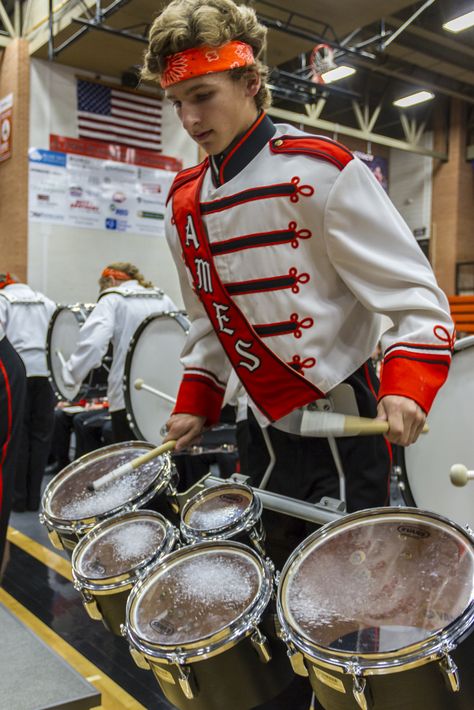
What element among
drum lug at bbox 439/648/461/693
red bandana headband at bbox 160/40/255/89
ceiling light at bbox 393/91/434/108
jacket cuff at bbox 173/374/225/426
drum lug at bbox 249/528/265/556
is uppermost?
ceiling light at bbox 393/91/434/108

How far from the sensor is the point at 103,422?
19.5 ft

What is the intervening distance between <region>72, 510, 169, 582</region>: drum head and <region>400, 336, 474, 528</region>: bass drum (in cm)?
99

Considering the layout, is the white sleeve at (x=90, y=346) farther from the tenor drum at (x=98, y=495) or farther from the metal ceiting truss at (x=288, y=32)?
the metal ceiting truss at (x=288, y=32)

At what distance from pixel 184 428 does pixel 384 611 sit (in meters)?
0.77

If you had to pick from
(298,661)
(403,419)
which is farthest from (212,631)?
(403,419)

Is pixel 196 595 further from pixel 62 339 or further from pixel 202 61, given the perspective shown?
pixel 62 339

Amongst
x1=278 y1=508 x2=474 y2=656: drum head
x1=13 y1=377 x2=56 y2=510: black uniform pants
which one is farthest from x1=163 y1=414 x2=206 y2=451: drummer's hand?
x1=13 y1=377 x2=56 y2=510: black uniform pants

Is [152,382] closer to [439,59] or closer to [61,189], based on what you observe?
[61,189]

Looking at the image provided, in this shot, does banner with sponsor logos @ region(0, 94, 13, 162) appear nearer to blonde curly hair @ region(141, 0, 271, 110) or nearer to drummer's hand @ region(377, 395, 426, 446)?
blonde curly hair @ region(141, 0, 271, 110)

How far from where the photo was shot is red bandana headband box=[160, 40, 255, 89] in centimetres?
150

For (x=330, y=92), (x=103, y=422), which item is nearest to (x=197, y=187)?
(x=103, y=422)

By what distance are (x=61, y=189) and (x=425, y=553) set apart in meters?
9.37

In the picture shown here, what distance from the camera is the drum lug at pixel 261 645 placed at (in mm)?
1332

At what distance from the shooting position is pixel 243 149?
1.58 metres
